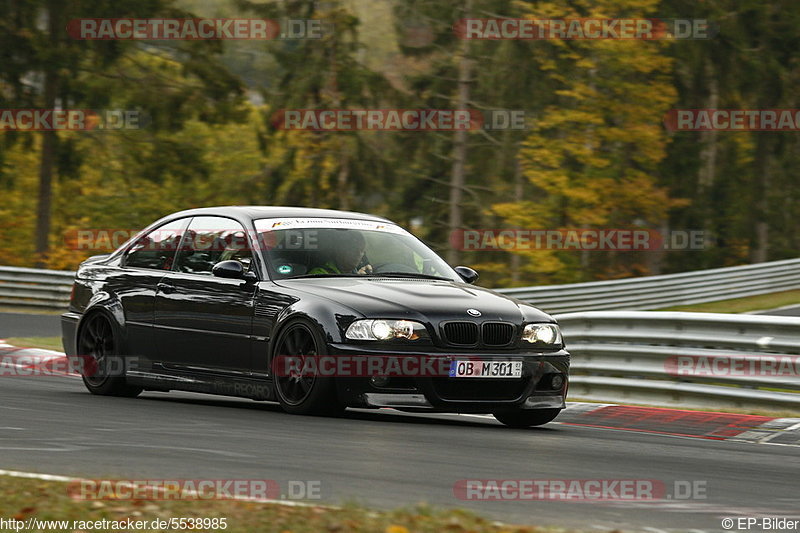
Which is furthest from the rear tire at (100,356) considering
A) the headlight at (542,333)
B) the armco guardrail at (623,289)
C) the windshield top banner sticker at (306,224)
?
the armco guardrail at (623,289)

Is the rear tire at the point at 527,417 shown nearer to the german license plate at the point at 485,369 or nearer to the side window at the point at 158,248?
the german license plate at the point at 485,369

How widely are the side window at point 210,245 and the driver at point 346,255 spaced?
2.00ft

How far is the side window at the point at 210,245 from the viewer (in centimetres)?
1087

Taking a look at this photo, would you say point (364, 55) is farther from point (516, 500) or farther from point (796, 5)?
point (516, 500)

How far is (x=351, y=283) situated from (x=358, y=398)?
3.38 feet

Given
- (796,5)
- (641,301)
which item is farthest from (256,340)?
(796,5)

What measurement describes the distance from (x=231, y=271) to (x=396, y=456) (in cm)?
313

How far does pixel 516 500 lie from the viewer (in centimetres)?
633

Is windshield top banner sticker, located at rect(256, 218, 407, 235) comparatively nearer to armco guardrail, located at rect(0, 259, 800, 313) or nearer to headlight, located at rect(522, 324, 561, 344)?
headlight, located at rect(522, 324, 561, 344)

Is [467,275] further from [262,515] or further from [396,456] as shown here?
[262,515]

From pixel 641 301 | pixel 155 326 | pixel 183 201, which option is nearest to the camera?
pixel 155 326

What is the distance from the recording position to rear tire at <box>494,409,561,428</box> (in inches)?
407

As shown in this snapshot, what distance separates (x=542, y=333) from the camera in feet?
33.1

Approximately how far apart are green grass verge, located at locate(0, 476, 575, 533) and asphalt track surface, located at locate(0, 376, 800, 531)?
34 cm
